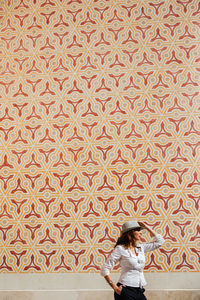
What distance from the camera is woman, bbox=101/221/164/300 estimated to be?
3.10m

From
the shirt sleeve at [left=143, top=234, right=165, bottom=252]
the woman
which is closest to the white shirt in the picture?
the woman

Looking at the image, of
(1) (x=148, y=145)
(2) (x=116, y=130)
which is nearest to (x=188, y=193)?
(1) (x=148, y=145)

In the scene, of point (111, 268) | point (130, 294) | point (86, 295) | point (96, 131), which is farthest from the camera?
point (96, 131)

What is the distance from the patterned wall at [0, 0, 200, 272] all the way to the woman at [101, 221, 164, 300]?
0.78 m

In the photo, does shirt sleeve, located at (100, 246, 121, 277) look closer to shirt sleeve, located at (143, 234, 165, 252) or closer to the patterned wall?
shirt sleeve, located at (143, 234, 165, 252)

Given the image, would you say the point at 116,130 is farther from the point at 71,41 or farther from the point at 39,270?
the point at 39,270

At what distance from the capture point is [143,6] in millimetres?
4383

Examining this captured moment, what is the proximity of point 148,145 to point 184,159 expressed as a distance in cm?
38

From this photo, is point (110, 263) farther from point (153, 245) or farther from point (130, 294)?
point (153, 245)

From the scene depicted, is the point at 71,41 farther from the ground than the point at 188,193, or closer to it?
farther from the ground

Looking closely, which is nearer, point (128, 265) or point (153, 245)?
point (128, 265)

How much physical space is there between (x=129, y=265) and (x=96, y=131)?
5.01ft

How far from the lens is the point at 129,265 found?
315cm

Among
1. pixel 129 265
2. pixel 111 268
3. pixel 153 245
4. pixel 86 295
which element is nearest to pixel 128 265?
pixel 129 265
